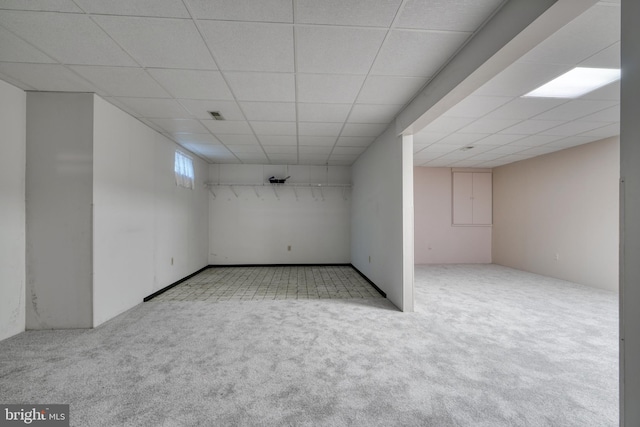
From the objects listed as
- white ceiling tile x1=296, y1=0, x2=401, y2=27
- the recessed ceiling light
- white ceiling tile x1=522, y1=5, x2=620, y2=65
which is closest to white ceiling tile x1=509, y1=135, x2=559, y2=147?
white ceiling tile x1=522, y1=5, x2=620, y2=65

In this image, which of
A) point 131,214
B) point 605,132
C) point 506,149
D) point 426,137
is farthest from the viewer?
point 506,149

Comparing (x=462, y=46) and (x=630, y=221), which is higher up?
(x=462, y=46)

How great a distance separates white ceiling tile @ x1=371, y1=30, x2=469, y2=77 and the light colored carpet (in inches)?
100

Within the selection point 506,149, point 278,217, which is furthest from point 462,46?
point 278,217

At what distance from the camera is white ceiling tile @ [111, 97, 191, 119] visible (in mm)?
3105

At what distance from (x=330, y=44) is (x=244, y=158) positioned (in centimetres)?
446

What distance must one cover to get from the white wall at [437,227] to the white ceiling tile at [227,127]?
4.83 meters

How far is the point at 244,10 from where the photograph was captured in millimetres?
1735

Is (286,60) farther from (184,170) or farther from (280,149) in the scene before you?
(184,170)

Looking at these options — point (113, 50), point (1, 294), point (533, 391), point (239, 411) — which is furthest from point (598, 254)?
point (1, 294)

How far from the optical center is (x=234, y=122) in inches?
149

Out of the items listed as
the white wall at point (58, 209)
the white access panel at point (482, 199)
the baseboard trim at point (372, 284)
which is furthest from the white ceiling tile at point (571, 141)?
the white wall at point (58, 209)

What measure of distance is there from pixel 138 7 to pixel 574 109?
4.55 m

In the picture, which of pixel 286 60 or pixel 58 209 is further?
pixel 58 209
